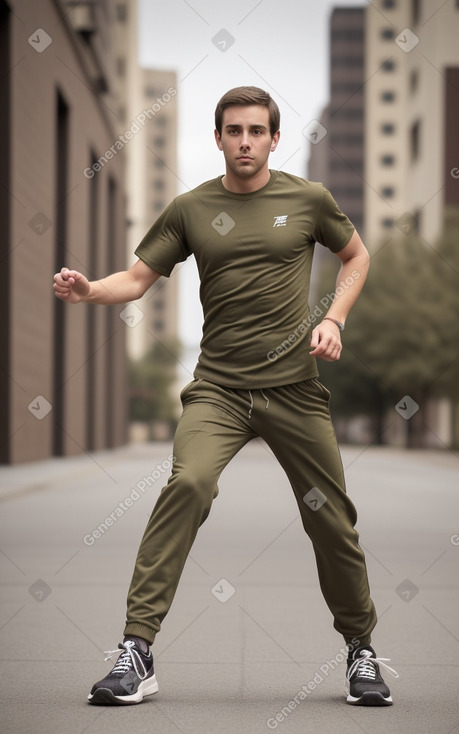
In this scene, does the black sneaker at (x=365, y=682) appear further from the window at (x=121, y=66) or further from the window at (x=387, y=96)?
the window at (x=387, y=96)

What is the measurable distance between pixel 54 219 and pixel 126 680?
2672 centimetres

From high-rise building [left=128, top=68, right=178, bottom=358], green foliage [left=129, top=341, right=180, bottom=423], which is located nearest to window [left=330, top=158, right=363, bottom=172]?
high-rise building [left=128, top=68, right=178, bottom=358]

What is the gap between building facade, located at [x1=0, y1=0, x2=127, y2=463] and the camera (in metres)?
22.6

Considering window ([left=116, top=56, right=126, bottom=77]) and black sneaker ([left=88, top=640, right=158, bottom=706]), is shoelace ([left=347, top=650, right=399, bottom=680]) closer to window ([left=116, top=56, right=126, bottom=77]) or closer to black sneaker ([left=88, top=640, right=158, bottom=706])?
black sneaker ([left=88, top=640, right=158, bottom=706])

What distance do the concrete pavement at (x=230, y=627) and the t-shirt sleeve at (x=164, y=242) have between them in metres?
1.63

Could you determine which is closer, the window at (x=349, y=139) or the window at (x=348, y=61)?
the window at (x=349, y=139)

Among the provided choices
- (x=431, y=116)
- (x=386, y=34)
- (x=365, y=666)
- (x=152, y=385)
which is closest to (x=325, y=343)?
(x=365, y=666)

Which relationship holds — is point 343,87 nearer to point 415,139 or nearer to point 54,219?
point 415,139

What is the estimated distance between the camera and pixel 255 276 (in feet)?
13.3

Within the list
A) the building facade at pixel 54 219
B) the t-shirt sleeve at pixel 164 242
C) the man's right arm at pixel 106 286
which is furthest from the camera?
the building facade at pixel 54 219

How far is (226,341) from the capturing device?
4086 millimetres

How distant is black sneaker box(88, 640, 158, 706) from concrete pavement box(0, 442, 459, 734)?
43 millimetres

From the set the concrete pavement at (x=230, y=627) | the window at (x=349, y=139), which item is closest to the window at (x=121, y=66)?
the window at (x=349, y=139)

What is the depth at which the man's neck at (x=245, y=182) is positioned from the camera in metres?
4.10
